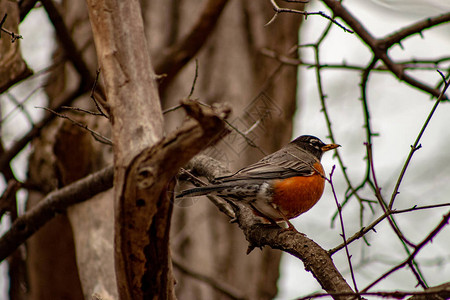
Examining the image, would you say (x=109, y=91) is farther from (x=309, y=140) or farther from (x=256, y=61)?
(x=256, y=61)

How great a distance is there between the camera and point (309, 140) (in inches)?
196

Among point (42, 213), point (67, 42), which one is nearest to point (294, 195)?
point (42, 213)

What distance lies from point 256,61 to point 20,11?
2.82m

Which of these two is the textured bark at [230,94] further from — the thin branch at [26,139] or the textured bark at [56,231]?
the textured bark at [56,231]

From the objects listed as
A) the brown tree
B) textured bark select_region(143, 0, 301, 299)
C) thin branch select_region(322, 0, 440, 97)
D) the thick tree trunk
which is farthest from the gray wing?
thin branch select_region(322, 0, 440, 97)

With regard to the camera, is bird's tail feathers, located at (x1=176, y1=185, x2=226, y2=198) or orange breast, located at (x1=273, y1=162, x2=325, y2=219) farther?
orange breast, located at (x1=273, y1=162, x2=325, y2=219)

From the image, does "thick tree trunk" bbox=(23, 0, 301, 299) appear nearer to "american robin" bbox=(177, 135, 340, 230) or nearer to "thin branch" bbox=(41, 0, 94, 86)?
"thin branch" bbox=(41, 0, 94, 86)

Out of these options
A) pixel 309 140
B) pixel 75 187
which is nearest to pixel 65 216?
pixel 75 187

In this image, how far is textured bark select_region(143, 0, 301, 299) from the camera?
526 centimetres

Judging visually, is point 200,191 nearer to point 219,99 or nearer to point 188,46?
point 188,46

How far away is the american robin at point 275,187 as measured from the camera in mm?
3389

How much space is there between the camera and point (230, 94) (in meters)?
5.65

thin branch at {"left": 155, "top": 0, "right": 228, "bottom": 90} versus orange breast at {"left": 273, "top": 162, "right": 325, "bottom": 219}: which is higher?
thin branch at {"left": 155, "top": 0, "right": 228, "bottom": 90}

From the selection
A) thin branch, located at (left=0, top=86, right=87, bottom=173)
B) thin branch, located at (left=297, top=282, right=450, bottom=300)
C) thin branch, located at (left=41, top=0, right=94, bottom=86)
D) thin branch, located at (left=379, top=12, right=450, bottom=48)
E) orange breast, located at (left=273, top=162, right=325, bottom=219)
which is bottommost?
thin branch, located at (left=297, top=282, right=450, bottom=300)
